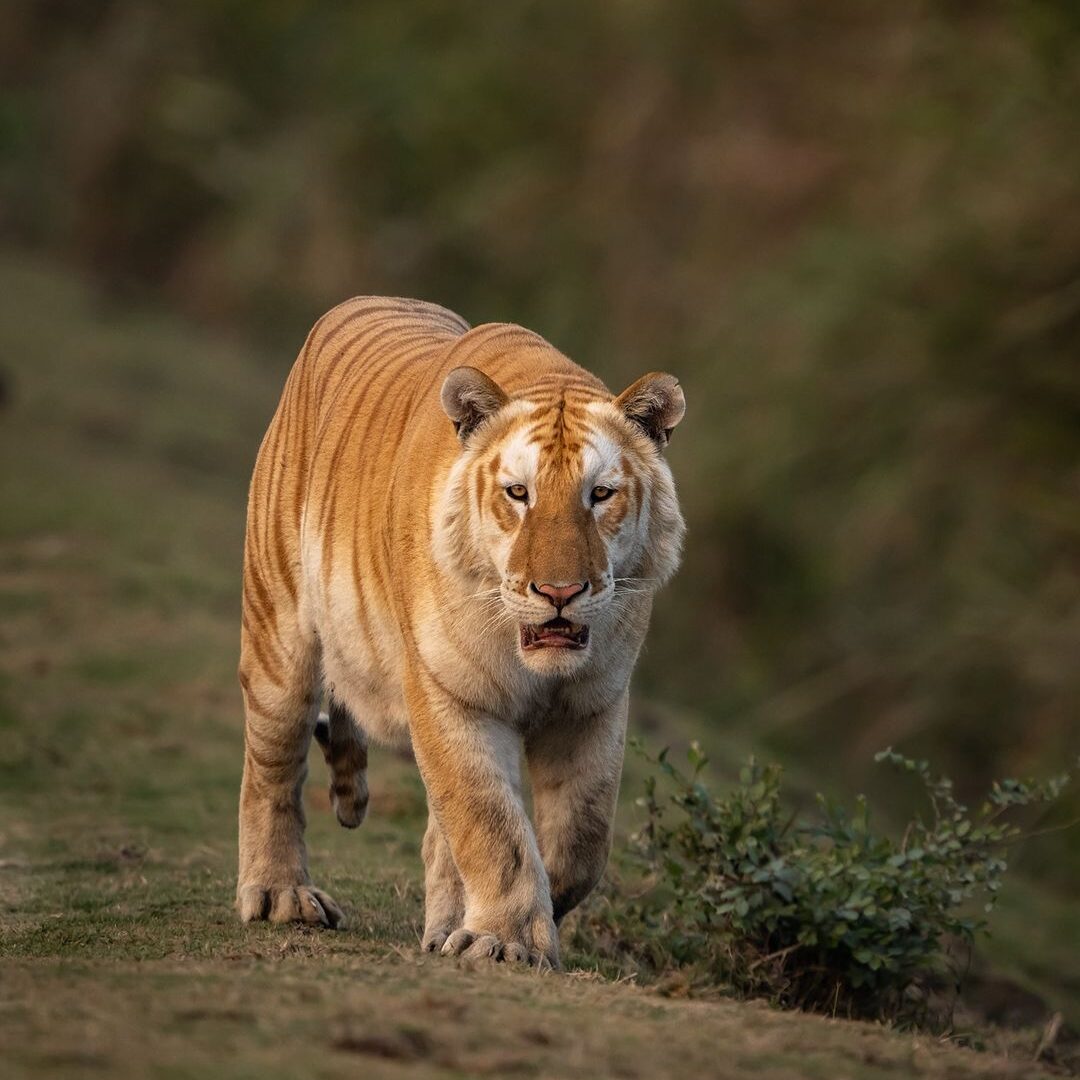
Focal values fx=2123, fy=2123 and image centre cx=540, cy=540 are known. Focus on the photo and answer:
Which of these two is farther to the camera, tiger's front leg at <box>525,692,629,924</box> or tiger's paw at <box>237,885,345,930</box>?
tiger's paw at <box>237,885,345,930</box>

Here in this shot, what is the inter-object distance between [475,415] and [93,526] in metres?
7.46

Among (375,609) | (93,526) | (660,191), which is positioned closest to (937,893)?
(375,609)

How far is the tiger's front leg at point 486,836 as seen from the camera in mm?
4695

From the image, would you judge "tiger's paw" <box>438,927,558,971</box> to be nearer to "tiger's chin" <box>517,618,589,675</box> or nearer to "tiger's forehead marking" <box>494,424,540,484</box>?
"tiger's chin" <box>517,618,589,675</box>

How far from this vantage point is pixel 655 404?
498cm

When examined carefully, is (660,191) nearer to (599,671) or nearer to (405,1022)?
(599,671)

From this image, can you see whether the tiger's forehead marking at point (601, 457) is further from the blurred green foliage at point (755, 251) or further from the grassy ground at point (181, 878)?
the blurred green foliage at point (755, 251)

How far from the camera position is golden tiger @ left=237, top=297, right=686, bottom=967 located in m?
4.70

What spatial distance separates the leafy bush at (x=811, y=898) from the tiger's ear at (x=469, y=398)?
118 centimetres

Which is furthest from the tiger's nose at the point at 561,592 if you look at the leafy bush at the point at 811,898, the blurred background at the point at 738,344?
Result: the blurred background at the point at 738,344

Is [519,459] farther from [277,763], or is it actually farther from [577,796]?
[277,763]

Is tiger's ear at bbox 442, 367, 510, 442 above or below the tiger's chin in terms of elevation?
above

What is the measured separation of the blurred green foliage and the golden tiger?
6.96 meters

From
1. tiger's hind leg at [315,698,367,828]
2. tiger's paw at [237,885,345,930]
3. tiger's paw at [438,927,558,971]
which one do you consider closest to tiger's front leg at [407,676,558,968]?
tiger's paw at [438,927,558,971]
